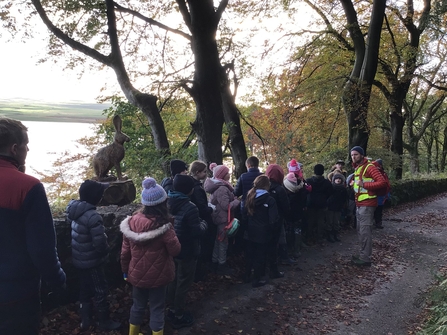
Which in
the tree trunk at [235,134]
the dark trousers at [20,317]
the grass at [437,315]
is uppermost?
the tree trunk at [235,134]

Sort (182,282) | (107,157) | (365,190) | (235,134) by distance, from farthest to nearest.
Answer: (235,134), (365,190), (107,157), (182,282)

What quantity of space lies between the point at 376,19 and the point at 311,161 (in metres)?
8.24

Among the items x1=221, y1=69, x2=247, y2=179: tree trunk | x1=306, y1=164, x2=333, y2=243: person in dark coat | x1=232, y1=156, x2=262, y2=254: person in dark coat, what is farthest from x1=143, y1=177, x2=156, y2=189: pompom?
x1=221, y1=69, x2=247, y2=179: tree trunk

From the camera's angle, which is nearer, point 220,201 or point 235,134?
point 220,201

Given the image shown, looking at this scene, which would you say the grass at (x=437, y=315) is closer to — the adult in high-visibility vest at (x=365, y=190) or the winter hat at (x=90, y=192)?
the adult in high-visibility vest at (x=365, y=190)

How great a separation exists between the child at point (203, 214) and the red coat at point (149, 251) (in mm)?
1252

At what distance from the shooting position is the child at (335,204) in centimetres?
781

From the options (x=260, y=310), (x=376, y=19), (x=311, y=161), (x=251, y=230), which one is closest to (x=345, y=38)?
(x=376, y=19)

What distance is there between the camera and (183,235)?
4176 mm

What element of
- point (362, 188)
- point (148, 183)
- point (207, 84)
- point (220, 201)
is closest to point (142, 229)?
point (148, 183)

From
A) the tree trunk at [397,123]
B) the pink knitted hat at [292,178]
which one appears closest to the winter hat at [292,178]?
the pink knitted hat at [292,178]

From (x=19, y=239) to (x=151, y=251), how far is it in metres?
1.56

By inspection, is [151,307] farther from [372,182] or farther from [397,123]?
[397,123]

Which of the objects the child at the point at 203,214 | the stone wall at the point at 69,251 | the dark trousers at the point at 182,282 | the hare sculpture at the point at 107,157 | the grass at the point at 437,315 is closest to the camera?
the grass at the point at 437,315
